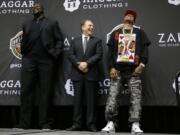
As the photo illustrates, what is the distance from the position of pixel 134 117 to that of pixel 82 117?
130cm

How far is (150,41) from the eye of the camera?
916cm

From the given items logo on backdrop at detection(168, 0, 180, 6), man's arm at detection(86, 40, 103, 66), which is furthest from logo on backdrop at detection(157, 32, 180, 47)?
man's arm at detection(86, 40, 103, 66)

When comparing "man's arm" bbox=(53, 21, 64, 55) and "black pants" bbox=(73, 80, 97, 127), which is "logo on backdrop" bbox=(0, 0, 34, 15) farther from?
"black pants" bbox=(73, 80, 97, 127)

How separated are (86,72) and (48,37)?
0.96 metres

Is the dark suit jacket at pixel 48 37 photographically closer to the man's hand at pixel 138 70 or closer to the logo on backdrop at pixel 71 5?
the logo on backdrop at pixel 71 5

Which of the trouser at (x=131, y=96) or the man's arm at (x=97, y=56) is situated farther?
the man's arm at (x=97, y=56)

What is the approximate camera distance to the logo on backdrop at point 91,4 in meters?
9.50

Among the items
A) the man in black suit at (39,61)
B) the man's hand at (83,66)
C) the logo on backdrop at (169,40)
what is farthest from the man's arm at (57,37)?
the logo on backdrop at (169,40)

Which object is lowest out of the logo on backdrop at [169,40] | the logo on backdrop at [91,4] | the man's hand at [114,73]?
the man's hand at [114,73]

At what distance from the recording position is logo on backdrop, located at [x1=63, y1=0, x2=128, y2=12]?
31.2 feet

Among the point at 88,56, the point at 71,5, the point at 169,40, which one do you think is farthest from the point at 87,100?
the point at 71,5

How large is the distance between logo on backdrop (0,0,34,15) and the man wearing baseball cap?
7.10 feet

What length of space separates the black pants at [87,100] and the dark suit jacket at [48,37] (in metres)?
0.73

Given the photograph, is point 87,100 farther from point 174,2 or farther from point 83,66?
point 174,2
